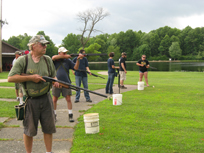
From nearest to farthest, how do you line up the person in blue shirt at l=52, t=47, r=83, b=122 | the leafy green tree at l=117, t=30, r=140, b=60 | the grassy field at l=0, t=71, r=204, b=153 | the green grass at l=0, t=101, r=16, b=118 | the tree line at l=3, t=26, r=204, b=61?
the grassy field at l=0, t=71, r=204, b=153
the person in blue shirt at l=52, t=47, r=83, b=122
the green grass at l=0, t=101, r=16, b=118
the tree line at l=3, t=26, r=204, b=61
the leafy green tree at l=117, t=30, r=140, b=60

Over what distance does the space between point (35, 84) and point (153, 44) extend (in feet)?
474

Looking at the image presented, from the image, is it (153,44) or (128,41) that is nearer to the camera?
(153,44)

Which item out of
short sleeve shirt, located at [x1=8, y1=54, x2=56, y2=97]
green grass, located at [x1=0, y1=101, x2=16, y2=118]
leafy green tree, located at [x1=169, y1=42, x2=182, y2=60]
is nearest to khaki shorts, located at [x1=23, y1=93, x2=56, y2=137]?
short sleeve shirt, located at [x1=8, y1=54, x2=56, y2=97]

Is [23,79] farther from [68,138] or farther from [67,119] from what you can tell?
[67,119]

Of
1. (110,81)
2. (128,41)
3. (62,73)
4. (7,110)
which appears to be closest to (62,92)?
(62,73)

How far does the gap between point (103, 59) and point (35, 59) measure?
4950 inches

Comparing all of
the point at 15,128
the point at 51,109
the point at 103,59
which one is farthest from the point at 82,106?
the point at 103,59

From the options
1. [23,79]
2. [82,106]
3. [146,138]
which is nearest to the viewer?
[23,79]

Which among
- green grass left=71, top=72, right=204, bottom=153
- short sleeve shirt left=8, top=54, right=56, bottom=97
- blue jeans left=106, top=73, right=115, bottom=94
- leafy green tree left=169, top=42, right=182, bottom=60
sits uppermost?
leafy green tree left=169, top=42, right=182, bottom=60

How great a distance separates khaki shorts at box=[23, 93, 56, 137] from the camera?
3688mm

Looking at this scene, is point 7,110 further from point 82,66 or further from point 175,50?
point 175,50

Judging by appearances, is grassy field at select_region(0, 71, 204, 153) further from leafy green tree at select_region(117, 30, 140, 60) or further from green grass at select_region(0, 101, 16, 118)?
leafy green tree at select_region(117, 30, 140, 60)

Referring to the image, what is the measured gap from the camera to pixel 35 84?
11.8 feet

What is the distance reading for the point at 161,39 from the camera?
147875 millimetres
